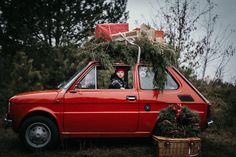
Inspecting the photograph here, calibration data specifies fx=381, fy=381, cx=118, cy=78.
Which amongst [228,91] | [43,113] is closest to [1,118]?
[43,113]

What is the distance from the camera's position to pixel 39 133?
24.4 ft

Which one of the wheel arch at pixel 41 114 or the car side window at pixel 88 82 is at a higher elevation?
the car side window at pixel 88 82

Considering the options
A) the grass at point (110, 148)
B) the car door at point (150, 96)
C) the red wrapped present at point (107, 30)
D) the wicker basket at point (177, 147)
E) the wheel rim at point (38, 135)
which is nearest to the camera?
the wicker basket at point (177, 147)

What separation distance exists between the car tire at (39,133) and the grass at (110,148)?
172 millimetres

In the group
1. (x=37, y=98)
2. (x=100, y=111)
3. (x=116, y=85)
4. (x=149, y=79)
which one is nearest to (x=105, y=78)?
(x=116, y=85)

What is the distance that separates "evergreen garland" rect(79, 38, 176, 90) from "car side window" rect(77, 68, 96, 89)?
Result: 31 cm

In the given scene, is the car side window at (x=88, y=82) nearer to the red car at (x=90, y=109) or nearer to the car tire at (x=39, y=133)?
the red car at (x=90, y=109)

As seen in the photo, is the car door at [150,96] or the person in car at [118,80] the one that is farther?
the person in car at [118,80]

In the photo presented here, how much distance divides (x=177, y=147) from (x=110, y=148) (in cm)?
160

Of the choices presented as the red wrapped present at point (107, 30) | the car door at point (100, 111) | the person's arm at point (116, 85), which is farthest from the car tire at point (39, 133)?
A: the red wrapped present at point (107, 30)

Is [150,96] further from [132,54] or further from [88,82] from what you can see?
[88,82]

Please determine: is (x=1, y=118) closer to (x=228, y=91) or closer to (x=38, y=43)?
(x=38, y=43)

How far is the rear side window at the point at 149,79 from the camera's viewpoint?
25.6 feet

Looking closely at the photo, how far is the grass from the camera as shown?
7.30 meters
